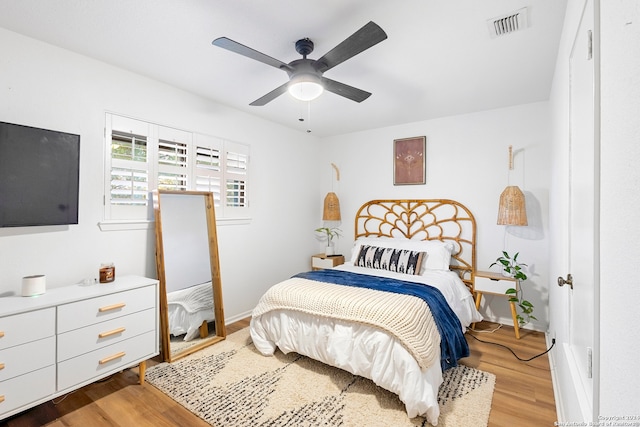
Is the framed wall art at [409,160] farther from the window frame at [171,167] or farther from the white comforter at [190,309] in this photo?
the white comforter at [190,309]

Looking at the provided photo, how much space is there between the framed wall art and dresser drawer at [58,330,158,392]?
11.2ft

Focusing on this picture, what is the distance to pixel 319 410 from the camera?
1.98 m

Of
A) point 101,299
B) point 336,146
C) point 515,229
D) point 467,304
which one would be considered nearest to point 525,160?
point 515,229

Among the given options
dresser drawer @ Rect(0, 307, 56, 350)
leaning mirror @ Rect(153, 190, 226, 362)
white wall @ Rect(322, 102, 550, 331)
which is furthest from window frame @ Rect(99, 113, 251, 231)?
white wall @ Rect(322, 102, 550, 331)

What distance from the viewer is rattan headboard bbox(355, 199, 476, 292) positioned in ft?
12.0

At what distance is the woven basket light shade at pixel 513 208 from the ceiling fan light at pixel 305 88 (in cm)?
245

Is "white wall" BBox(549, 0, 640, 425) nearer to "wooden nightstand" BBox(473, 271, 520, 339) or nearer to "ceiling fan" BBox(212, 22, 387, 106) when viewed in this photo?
"ceiling fan" BBox(212, 22, 387, 106)

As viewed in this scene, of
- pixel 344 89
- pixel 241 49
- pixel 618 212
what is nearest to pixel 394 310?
pixel 618 212

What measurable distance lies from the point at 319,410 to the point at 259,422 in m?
0.40

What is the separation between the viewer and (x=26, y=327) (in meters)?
1.72

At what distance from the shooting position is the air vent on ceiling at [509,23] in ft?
5.95

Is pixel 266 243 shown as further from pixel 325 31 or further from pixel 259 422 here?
pixel 325 31

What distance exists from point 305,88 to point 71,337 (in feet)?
7.50

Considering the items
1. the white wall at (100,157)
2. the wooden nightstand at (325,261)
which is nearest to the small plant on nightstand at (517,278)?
the wooden nightstand at (325,261)
